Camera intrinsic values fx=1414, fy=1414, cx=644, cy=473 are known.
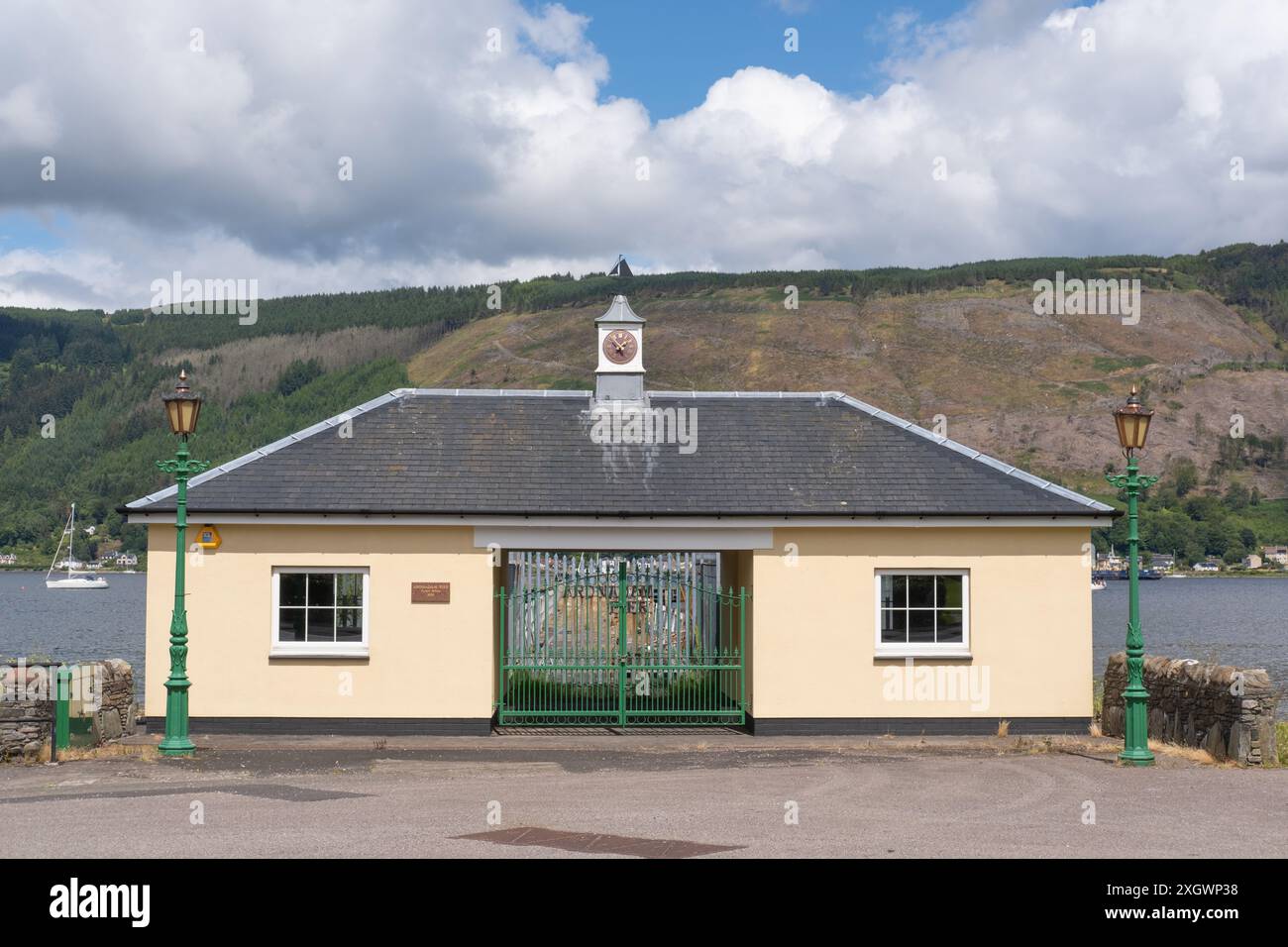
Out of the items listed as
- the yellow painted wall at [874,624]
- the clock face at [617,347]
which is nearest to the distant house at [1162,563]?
the clock face at [617,347]

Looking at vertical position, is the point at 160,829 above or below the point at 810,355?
below

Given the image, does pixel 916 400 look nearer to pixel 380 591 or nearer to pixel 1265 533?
pixel 1265 533

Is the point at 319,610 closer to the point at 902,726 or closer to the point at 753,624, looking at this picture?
the point at 753,624

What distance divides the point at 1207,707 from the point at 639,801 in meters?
8.48

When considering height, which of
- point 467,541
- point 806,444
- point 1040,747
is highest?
point 806,444

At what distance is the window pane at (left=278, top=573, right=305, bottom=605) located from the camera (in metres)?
19.2

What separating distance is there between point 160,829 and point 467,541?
835 cm

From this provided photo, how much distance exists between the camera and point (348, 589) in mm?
19344

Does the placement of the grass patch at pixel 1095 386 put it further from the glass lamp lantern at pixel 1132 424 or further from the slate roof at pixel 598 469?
the glass lamp lantern at pixel 1132 424

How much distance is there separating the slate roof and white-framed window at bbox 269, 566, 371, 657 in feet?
3.33

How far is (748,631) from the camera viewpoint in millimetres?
19891
